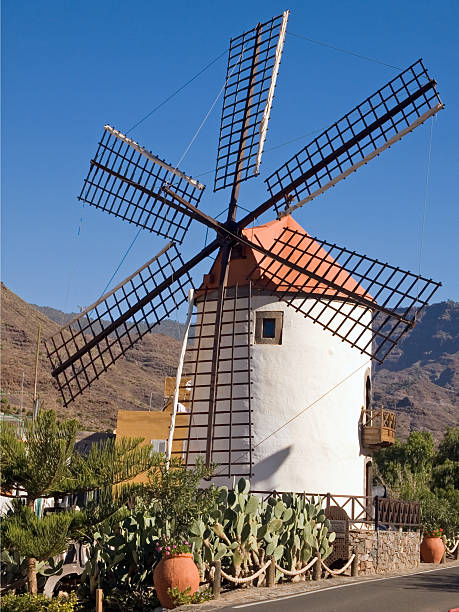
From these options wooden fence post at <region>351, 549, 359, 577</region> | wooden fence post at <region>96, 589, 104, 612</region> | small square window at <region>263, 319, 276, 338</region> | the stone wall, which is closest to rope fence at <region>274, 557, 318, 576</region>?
wooden fence post at <region>351, 549, 359, 577</region>

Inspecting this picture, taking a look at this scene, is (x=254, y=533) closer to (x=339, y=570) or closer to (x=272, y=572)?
(x=272, y=572)

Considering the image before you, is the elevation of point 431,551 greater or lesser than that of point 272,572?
greater

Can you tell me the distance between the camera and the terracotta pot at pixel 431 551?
992 inches

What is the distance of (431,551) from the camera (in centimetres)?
2520

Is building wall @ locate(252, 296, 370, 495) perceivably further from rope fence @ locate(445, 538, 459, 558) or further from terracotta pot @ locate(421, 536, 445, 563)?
rope fence @ locate(445, 538, 459, 558)

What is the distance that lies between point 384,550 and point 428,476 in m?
29.1

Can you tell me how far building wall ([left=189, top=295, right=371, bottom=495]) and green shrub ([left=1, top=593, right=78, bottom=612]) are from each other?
27.8 ft

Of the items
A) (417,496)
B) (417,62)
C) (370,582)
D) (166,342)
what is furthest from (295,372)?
(166,342)

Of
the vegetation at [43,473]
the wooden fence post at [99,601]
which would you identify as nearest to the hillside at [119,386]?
the vegetation at [43,473]

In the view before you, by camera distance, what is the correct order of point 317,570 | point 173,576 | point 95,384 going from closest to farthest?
point 173,576
point 317,570
point 95,384

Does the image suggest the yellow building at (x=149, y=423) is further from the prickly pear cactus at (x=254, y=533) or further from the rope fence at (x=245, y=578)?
the rope fence at (x=245, y=578)

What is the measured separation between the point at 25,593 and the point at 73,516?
1.38 meters

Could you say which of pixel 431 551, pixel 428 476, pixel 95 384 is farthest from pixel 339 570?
pixel 95 384

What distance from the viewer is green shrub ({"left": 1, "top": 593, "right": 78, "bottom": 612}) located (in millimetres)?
12961
